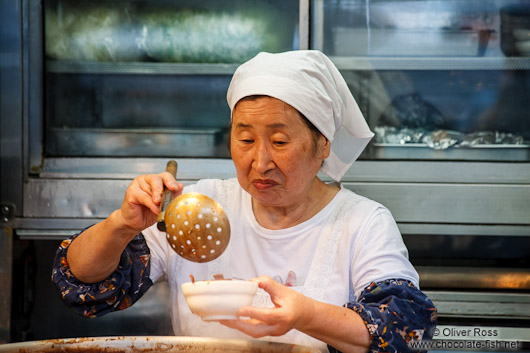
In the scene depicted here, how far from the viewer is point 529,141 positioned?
2412mm

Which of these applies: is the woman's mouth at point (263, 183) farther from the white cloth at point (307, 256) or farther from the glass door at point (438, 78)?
the glass door at point (438, 78)

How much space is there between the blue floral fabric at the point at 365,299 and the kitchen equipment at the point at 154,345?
0.21m

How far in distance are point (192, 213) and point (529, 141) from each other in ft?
5.37

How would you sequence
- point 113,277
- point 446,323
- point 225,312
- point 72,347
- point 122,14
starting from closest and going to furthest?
point 225,312 < point 72,347 < point 113,277 < point 446,323 < point 122,14

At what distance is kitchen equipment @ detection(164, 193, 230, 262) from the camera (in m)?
1.28

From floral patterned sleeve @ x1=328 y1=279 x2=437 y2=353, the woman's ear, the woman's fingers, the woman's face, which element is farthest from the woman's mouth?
the woman's fingers

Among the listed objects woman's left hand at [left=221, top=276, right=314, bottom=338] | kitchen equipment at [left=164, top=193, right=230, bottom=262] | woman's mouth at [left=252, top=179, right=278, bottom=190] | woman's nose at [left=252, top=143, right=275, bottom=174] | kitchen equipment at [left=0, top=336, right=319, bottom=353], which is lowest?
kitchen equipment at [left=0, top=336, right=319, bottom=353]

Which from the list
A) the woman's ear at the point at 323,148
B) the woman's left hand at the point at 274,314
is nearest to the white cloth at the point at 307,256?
the woman's ear at the point at 323,148

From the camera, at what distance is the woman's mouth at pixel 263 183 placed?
1478mm

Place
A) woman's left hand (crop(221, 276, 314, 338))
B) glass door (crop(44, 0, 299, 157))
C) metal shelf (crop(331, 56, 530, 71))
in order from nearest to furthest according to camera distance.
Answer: woman's left hand (crop(221, 276, 314, 338)) → metal shelf (crop(331, 56, 530, 71)) → glass door (crop(44, 0, 299, 157))

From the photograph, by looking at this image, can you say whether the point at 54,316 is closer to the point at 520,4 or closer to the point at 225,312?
the point at 225,312

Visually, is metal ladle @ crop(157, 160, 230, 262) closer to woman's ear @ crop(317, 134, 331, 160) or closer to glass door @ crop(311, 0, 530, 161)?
woman's ear @ crop(317, 134, 331, 160)

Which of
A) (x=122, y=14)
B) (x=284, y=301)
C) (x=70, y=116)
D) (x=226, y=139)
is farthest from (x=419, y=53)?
(x=284, y=301)

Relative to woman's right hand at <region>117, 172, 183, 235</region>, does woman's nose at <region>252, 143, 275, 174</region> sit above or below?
above
